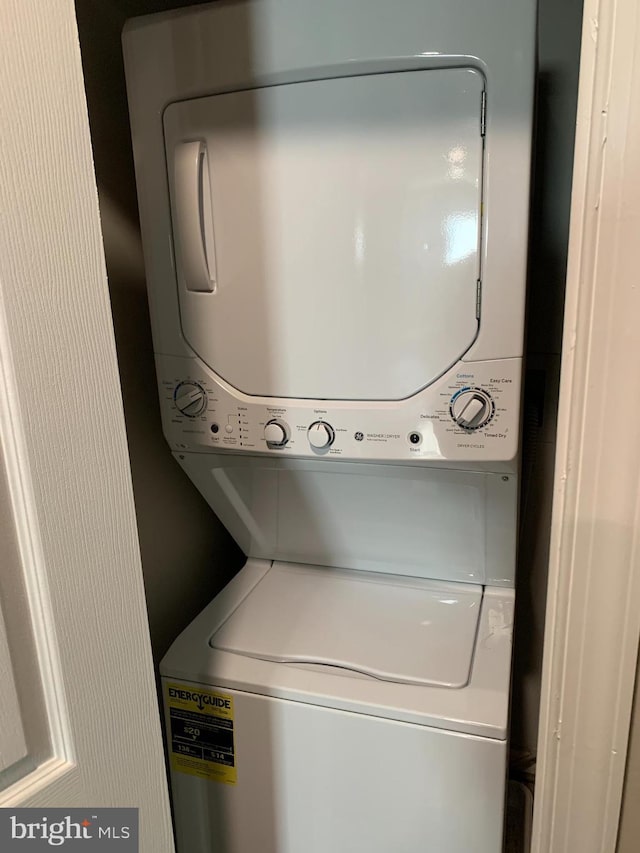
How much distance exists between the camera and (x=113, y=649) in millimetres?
681

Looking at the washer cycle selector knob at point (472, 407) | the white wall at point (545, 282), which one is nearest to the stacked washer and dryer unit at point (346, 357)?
the washer cycle selector knob at point (472, 407)

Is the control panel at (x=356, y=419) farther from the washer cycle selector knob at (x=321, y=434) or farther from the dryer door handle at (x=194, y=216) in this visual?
the dryer door handle at (x=194, y=216)

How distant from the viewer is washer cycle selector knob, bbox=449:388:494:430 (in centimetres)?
89

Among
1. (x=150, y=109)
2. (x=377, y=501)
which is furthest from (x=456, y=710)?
(x=150, y=109)

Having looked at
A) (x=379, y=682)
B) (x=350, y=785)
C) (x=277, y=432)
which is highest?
(x=277, y=432)

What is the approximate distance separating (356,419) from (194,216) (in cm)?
39

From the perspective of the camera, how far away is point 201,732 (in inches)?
41.1

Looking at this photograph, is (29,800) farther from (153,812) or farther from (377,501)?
(377,501)

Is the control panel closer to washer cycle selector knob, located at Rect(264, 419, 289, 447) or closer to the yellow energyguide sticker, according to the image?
washer cycle selector knob, located at Rect(264, 419, 289, 447)

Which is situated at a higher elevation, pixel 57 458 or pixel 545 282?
pixel 545 282

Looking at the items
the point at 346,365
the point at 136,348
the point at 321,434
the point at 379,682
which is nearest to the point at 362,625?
the point at 379,682

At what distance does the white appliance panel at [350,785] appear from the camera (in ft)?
2.96

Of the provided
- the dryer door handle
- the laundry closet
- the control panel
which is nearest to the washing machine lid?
the laundry closet

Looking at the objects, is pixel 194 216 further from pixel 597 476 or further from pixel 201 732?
pixel 201 732
